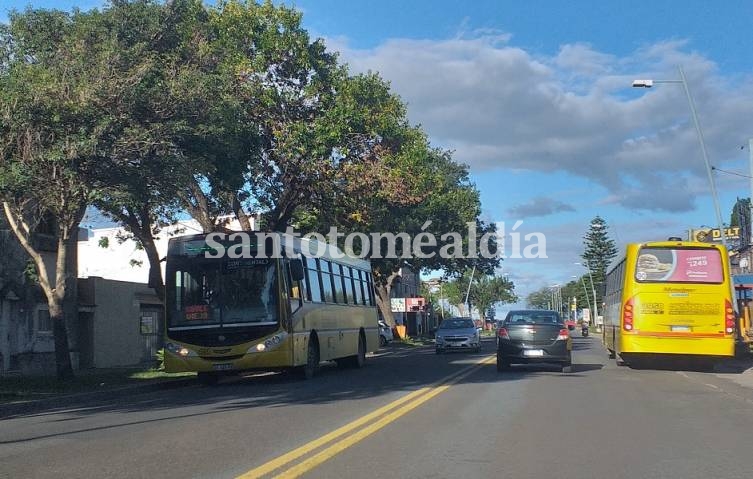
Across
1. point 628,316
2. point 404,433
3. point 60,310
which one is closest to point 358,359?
point 628,316

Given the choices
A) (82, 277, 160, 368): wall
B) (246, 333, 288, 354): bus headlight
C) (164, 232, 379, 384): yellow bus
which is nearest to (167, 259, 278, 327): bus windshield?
(164, 232, 379, 384): yellow bus

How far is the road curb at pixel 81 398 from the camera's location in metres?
13.5

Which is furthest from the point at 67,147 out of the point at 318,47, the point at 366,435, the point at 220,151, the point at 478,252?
the point at 478,252

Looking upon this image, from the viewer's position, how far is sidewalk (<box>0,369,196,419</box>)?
46.4 ft

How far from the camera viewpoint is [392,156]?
2705cm

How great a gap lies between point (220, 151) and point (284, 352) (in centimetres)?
542

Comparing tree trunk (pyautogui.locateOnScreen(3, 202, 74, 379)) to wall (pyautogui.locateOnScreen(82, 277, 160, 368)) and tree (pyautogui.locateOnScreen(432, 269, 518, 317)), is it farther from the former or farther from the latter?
tree (pyautogui.locateOnScreen(432, 269, 518, 317))

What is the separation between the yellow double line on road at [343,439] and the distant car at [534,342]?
440cm

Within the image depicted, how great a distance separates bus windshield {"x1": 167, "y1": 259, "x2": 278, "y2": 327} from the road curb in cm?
152

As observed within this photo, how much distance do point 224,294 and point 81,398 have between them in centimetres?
358

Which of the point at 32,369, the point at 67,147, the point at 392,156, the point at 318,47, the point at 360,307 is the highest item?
the point at 318,47

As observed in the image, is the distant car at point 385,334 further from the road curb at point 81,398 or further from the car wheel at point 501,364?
the road curb at point 81,398

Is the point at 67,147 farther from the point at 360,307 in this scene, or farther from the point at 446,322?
the point at 446,322

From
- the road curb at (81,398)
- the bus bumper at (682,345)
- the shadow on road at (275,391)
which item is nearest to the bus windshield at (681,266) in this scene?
the bus bumper at (682,345)
